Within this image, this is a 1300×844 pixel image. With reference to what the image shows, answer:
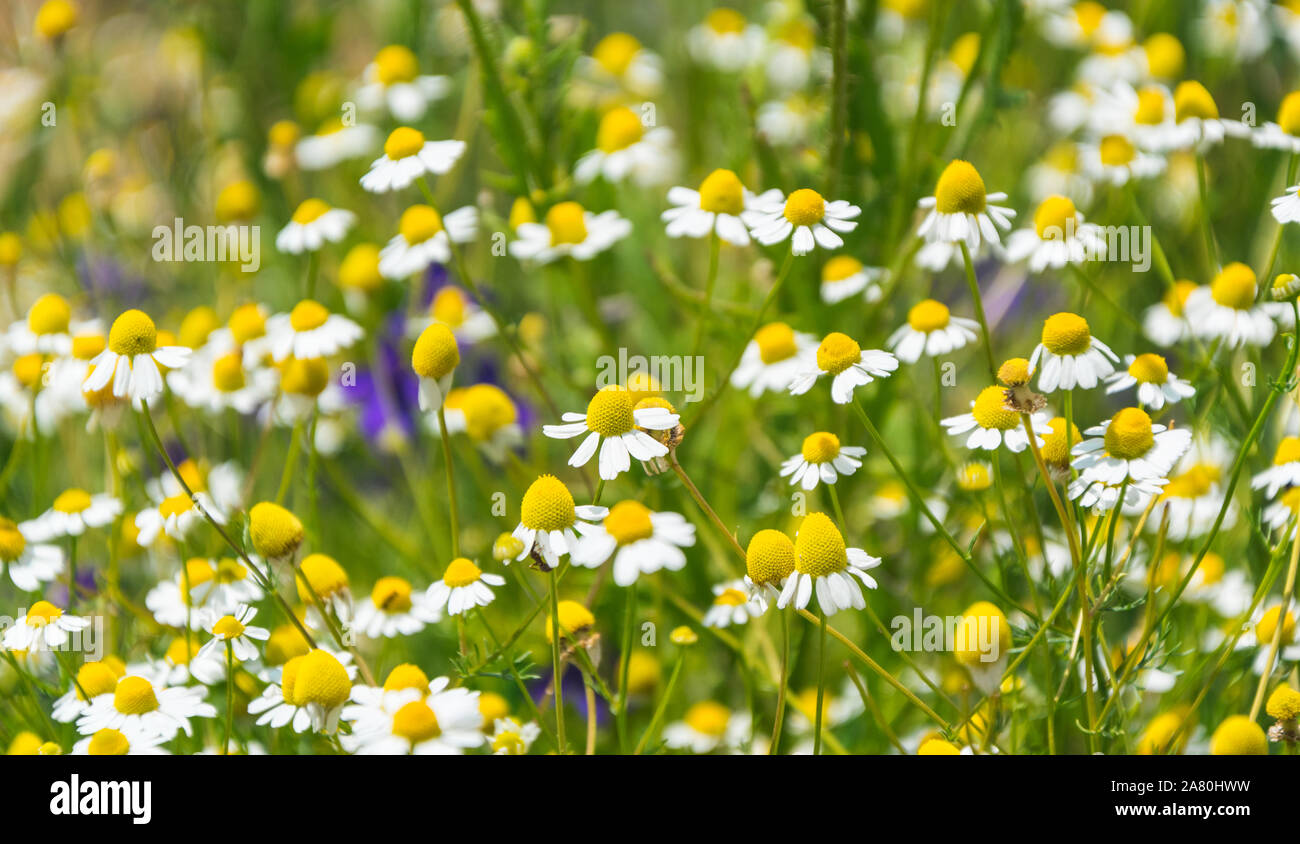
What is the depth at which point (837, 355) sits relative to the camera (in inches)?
20.4

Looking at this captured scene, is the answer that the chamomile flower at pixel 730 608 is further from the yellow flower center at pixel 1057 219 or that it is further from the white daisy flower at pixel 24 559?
the white daisy flower at pixel 24 559

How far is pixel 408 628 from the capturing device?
0.57m

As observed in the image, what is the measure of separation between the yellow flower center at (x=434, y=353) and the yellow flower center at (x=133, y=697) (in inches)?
7.8

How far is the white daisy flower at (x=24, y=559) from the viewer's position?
57cm

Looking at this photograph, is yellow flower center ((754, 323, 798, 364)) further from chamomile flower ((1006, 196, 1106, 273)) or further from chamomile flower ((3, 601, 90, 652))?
chamomile flower ((3, 601, 90, 652))

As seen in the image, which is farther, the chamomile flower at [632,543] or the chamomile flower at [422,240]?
the chamomile flower at [422,240]

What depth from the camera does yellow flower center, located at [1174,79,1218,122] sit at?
637mm

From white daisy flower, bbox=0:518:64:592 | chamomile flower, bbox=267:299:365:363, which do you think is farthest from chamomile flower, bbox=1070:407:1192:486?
white daisy flower, bbox=0:518:64:592

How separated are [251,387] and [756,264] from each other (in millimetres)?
345

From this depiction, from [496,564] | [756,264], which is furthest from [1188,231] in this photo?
[496,564]

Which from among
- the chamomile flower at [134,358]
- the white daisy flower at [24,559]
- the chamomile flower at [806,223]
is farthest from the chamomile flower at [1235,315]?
the white daisy flower at [24,559]

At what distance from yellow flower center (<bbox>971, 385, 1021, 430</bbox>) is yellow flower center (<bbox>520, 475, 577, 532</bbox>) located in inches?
7.9

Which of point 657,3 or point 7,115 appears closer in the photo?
point 7,115
